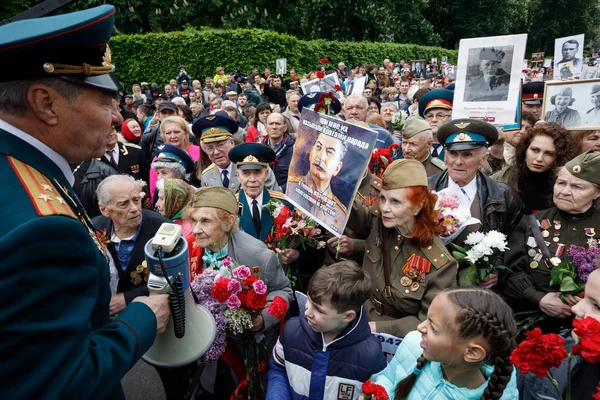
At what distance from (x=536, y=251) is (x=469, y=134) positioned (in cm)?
119

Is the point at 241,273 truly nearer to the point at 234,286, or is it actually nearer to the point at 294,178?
the point at 234,286

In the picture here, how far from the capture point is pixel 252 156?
450 centimetres

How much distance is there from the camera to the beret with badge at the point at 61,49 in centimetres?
140

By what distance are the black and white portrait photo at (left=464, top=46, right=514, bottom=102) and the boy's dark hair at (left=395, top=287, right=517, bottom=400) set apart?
3339mm

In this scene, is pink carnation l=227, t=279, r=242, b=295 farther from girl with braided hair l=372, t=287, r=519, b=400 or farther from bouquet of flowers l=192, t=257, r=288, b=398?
girl with braided hair l=372, t=287, r=519, b=400

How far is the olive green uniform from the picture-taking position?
3.11m

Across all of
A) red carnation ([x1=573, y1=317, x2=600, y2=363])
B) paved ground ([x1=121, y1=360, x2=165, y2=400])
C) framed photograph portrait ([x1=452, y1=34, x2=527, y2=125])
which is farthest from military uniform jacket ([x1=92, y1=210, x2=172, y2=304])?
framed photograph portrait ([x1=452, y1=34, x2=527, y2=125])

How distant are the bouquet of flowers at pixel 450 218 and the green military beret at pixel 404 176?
0.29 meters

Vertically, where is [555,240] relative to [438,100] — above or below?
below

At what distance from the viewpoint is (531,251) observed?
10.7 ft

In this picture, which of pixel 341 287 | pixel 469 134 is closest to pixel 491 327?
pixel 341 287

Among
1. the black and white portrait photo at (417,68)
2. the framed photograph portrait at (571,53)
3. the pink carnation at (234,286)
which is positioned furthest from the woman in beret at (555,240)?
the black and white portrait photo at (417,68)

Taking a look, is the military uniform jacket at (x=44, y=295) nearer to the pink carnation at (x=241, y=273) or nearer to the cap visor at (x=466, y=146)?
the pink carnation at (x=241, y=273)

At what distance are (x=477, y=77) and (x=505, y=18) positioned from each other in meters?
56.2
